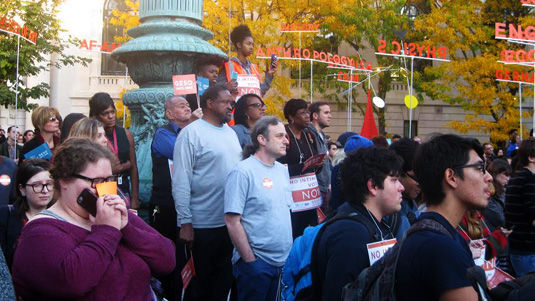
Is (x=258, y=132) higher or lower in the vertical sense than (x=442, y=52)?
lower

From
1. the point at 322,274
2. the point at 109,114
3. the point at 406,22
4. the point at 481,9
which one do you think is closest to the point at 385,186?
the point at 322,274

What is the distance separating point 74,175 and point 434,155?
5.62ft

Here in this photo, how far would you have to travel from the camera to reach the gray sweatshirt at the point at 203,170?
5.89 metres

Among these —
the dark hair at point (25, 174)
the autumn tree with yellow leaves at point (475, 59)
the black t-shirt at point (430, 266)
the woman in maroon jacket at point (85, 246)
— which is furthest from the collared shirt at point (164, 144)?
the autumn tree with yellow leaves at point (475, 59)

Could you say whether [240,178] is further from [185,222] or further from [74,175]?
[74,175]

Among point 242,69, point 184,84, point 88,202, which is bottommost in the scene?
point 88,202

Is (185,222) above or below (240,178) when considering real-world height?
below

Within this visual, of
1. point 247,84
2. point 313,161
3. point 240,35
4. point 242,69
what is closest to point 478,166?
point 313,161

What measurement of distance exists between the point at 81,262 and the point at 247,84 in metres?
5.54

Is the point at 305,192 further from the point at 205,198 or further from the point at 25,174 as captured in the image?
the point at 25,174

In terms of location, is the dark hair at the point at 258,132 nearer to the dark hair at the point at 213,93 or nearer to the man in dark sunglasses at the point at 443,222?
the dark hair at the point at 213,93

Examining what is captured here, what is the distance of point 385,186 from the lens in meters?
3.94

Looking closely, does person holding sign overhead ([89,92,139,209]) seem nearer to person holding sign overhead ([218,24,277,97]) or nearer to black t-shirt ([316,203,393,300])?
person holding sign overhead ([218,24,277,97])

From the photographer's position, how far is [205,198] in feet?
19.5
